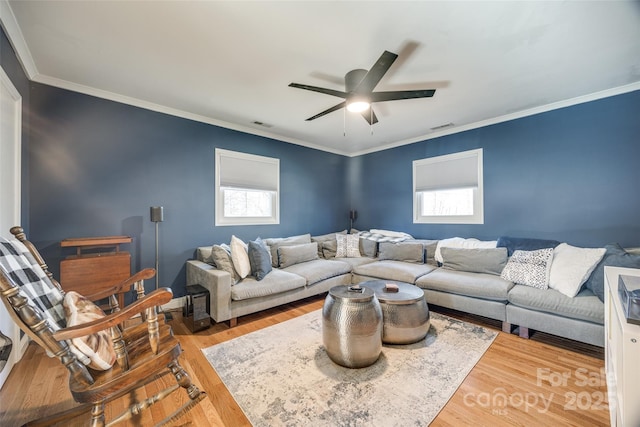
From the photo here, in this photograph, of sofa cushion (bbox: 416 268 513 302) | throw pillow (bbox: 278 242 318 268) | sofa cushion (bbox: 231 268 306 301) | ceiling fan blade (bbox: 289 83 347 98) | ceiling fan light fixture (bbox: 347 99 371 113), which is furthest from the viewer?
throw pillow (bbox: 278 242 318 268)

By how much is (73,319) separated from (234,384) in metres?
1.11

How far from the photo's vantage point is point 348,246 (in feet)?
14.9

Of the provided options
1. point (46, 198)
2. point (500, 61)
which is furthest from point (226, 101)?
point (500, 61)

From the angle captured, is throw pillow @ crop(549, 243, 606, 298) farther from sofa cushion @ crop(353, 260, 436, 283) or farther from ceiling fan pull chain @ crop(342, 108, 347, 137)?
ceiling fan pull chain @ crop(342, 108, 347, 137)

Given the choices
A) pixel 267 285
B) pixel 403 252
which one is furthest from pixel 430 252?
pixel 267 285

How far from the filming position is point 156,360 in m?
1.40

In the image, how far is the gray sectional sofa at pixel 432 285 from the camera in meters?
2.36

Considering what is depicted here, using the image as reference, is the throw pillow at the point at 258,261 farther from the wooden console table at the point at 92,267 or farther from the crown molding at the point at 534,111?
the crown molding at the point at 534,111

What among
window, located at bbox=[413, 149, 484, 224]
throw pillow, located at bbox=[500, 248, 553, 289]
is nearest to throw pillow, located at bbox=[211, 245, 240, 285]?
throw pillow, located at bbox=[500, 248, 553, 289]

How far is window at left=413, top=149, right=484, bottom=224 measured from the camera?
394cm

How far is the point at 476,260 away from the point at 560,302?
95 cm

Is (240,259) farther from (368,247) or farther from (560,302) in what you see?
(560,302)

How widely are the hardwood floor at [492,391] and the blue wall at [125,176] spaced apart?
4.02 feet

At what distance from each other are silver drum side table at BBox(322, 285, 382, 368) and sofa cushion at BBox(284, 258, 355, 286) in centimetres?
139
